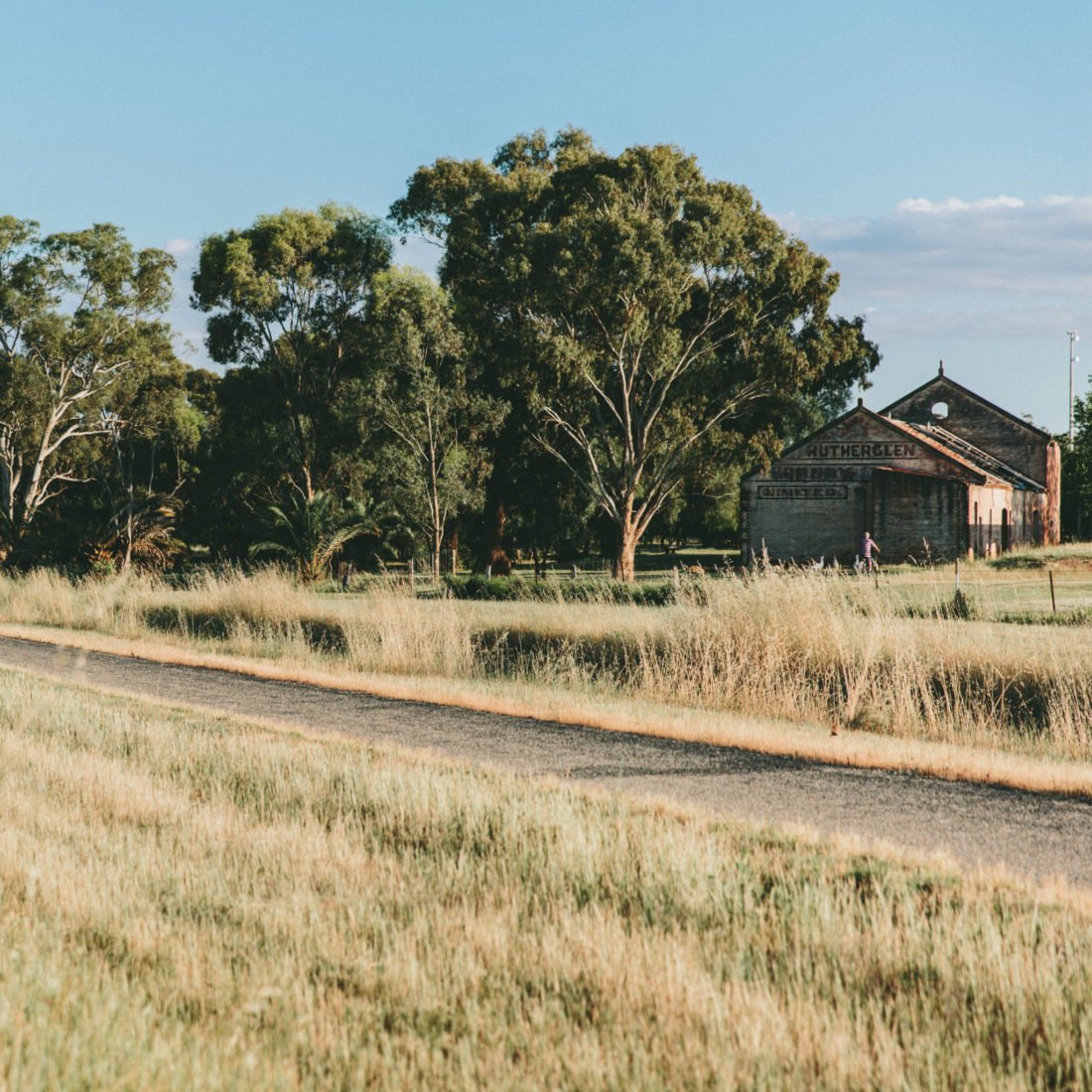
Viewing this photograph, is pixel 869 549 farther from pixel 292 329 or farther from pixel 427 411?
pixel 292 329

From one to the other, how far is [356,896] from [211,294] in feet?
141

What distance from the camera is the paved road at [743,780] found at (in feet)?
22.4

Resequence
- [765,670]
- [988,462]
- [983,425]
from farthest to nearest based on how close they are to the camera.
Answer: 1. [983,425]
2. [988,462]
3. [765,670]

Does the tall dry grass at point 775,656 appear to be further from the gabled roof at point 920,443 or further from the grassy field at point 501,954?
the gabled roof at point 920,443

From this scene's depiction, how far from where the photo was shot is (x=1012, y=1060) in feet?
12.4

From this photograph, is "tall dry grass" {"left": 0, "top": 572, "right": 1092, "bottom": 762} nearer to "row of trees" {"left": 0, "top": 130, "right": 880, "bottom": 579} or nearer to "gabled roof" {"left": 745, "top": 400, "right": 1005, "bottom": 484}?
"row of trees" {"left": 0, "top": 130, "right": 880, "bottom": 579}

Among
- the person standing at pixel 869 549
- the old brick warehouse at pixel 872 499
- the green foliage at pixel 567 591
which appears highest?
the old brick warehouse at pixel 872 499

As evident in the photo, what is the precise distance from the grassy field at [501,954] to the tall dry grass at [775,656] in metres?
5.94

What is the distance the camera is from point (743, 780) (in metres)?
8.48

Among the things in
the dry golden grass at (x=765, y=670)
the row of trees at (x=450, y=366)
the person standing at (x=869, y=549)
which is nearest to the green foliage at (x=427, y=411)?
the row of trees at (x=450, y=366)

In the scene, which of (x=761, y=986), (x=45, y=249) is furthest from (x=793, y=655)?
(x=45, y=249)

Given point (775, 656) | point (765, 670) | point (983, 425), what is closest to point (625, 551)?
point (775, 656)

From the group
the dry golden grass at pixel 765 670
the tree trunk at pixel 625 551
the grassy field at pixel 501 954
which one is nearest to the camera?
the grassy field at pixel 501 954

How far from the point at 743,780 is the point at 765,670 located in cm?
518
